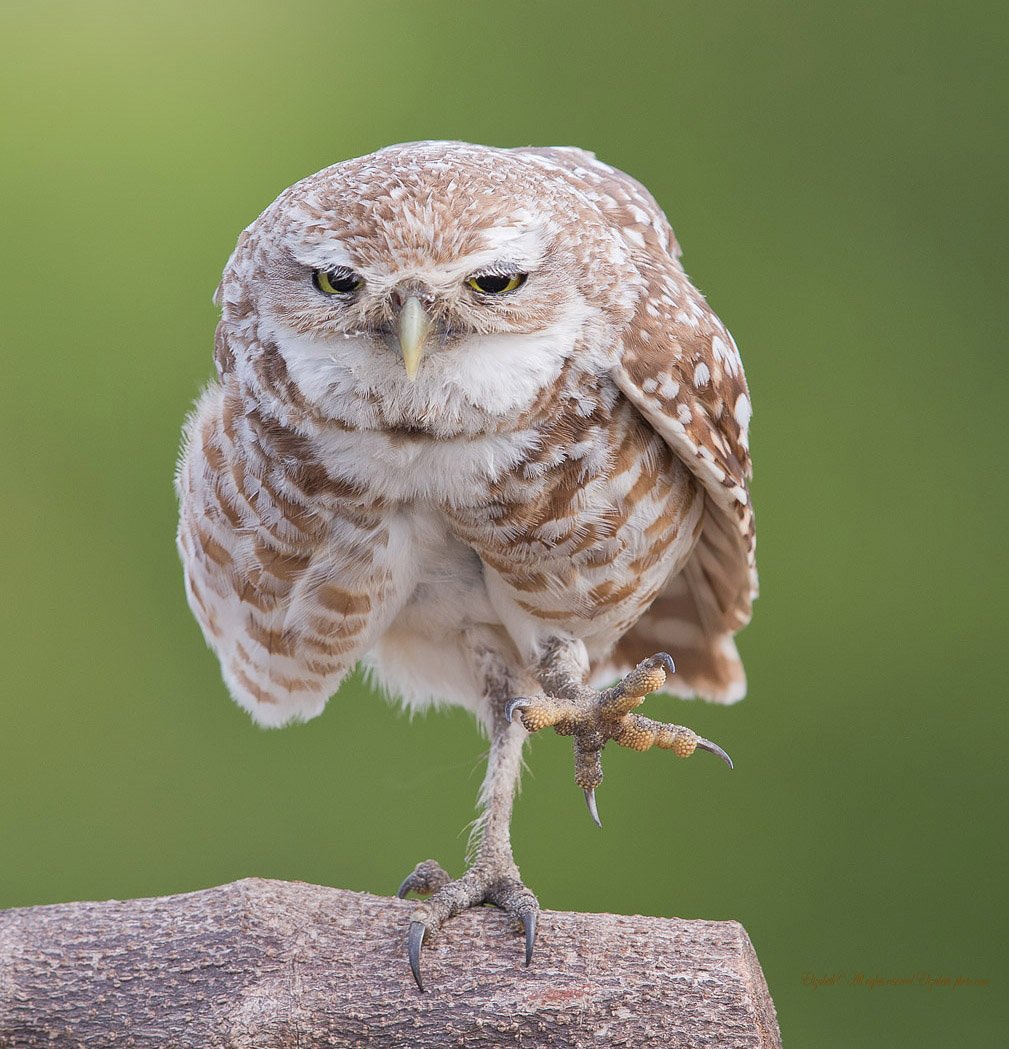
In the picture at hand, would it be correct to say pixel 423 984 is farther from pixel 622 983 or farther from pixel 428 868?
pixel 428 868

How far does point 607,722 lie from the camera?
1785 mm

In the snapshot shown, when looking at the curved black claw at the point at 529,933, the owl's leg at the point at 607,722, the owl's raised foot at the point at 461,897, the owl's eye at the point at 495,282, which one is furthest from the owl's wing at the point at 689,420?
the curved black claw at the point at 529,933

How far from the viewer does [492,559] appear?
6.39 ft

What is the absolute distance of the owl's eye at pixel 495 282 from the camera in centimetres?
162

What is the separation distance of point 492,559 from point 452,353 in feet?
1.27

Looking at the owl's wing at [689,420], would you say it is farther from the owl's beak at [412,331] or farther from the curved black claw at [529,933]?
the curved black claw at [529,933]

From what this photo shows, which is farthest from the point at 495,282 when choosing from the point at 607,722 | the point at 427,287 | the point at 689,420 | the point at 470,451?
the point at 607,722

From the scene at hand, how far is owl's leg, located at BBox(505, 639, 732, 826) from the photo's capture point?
1.73m

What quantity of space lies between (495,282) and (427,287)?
0.11 metres

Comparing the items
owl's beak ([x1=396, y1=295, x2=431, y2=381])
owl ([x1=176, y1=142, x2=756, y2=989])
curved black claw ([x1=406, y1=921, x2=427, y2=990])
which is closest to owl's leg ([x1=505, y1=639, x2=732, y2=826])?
owl ([x1=176, y1=142, x2=756, y2=989])

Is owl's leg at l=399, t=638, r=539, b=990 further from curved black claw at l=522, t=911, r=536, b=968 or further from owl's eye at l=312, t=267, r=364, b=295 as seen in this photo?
owl's eye at l=312, t=267, r=364, b=295

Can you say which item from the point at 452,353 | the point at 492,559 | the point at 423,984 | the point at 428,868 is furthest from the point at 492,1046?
the point at 452,353

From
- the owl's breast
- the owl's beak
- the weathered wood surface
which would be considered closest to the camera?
the owl's beak

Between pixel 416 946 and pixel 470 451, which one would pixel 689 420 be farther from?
pixel 416 946
